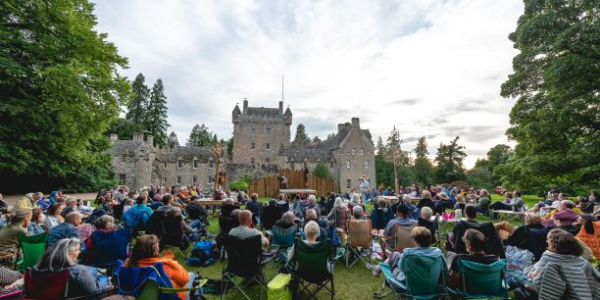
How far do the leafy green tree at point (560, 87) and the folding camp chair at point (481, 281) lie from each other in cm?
1352

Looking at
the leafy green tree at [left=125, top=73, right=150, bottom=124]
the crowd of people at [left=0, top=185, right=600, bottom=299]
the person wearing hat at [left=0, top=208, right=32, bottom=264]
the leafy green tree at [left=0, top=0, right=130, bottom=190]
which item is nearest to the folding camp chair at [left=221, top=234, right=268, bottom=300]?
the crowd of people at [left=0, top=185, right=600, bottom=299]

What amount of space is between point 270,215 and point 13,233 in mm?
5895

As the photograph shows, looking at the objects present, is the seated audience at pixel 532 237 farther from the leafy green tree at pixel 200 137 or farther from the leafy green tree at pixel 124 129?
the leafy green tree at pixel 200 137

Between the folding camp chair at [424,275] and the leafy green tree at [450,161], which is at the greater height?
the leafy green tree at [450,161]

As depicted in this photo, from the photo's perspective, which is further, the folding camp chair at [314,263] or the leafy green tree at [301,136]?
the leafy green tree at [301,136]

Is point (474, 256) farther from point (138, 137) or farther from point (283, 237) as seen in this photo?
point (138, 137)

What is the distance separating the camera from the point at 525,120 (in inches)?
641

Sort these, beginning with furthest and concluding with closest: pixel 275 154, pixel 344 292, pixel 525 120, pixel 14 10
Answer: pixel 275 154
pixel 525 120
pixel 14 10
pixel 344 292

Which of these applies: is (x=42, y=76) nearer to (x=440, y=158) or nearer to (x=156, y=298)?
(x=156, y=298)

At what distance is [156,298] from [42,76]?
13984 millimetres

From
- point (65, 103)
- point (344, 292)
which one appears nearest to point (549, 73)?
point (344, 292)

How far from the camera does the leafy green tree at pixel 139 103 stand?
5452cm

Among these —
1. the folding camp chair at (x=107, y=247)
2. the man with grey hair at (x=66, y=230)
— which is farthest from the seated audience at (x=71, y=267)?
the man with grey hair at (x=66, y=230)

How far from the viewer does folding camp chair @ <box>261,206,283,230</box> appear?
8.55 meters
